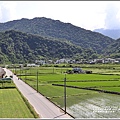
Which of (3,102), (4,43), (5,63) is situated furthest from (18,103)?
(4,43)

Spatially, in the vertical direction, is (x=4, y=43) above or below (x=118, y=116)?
above

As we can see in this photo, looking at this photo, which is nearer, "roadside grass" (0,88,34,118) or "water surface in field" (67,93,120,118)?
"roadside grass" (0,88,34,118)

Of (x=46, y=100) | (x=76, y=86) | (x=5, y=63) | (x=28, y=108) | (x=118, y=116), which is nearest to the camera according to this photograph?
(x=118, y=116)

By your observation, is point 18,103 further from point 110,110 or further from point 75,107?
point 110,110

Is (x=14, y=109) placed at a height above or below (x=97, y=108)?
above

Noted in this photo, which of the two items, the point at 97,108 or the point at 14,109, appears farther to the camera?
the point at 97,108

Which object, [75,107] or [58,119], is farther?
[75,107]

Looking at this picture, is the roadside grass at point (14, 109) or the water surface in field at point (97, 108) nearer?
the roadside grass at point (14, 109)

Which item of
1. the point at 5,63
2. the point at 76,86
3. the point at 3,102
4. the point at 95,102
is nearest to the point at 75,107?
the point at 95,102

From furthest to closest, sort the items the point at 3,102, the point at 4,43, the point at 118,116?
1. the point at 4,43
2. the point at 3,102
3. the point at 118,116
